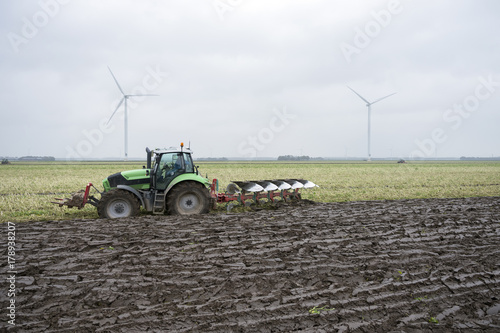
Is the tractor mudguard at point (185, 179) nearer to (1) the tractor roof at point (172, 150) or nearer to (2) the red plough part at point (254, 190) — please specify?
(1) the tractor roof at point (172, 150)

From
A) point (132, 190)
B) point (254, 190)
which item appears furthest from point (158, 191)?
point (254, 190)

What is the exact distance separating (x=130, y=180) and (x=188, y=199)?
6.63ft

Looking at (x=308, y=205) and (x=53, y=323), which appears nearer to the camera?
(x=53, y=323)

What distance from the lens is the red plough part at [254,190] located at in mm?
14422

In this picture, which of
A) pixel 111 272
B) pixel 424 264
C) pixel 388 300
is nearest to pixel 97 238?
pixel 111 272

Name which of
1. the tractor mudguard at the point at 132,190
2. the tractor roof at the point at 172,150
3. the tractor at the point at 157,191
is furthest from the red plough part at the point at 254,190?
the tractor mudguard at the point at 132,190

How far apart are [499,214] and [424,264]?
7.59 metres

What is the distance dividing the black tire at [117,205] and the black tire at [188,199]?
1135 mm

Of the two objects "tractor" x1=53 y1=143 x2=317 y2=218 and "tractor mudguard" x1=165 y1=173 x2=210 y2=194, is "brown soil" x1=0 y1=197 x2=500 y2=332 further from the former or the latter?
"tractor mudguard" x1=165 y1=173 x2=210 y2=194

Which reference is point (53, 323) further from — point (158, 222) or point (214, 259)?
point (158, 222)

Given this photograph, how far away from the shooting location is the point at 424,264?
754 cm

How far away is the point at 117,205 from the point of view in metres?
12.4

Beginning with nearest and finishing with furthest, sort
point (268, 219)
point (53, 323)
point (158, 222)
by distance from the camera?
point (53, 323), point (158, 222), point (268, 219)

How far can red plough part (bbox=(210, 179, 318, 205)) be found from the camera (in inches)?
568
